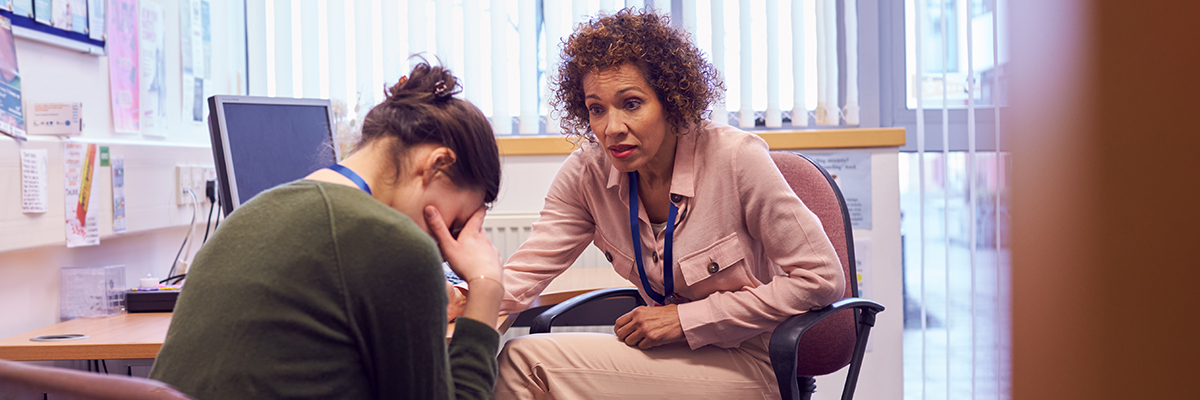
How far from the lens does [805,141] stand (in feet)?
7.99

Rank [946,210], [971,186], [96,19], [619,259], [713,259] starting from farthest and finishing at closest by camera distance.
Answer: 1. [946,210]
2. [96,19]
3. [619,259]
4. [713,259]
5. [971,186]

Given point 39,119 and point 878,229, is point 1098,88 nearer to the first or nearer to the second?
point 39,119

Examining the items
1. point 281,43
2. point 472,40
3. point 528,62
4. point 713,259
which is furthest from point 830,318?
point 281,43

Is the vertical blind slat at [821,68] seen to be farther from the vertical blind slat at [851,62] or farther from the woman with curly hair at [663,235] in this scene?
the woman with curly hair at [663,235]

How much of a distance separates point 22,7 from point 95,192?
0.41 metres

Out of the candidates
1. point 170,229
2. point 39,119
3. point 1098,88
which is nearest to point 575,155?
point 39,119

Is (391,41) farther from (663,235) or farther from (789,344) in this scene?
(789,344)

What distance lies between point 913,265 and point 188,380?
234 centimetres

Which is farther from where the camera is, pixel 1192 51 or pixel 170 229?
pixel 170 229

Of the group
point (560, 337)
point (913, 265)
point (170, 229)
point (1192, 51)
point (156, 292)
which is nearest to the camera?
point (1192, 51)

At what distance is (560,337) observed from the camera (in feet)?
4.57

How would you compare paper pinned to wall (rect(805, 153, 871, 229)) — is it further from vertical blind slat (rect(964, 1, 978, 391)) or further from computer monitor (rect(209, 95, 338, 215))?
computer monitor (rect(209, 95, 338, 215))

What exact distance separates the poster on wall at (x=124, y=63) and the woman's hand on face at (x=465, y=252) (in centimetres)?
135

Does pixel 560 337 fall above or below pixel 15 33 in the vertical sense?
below
